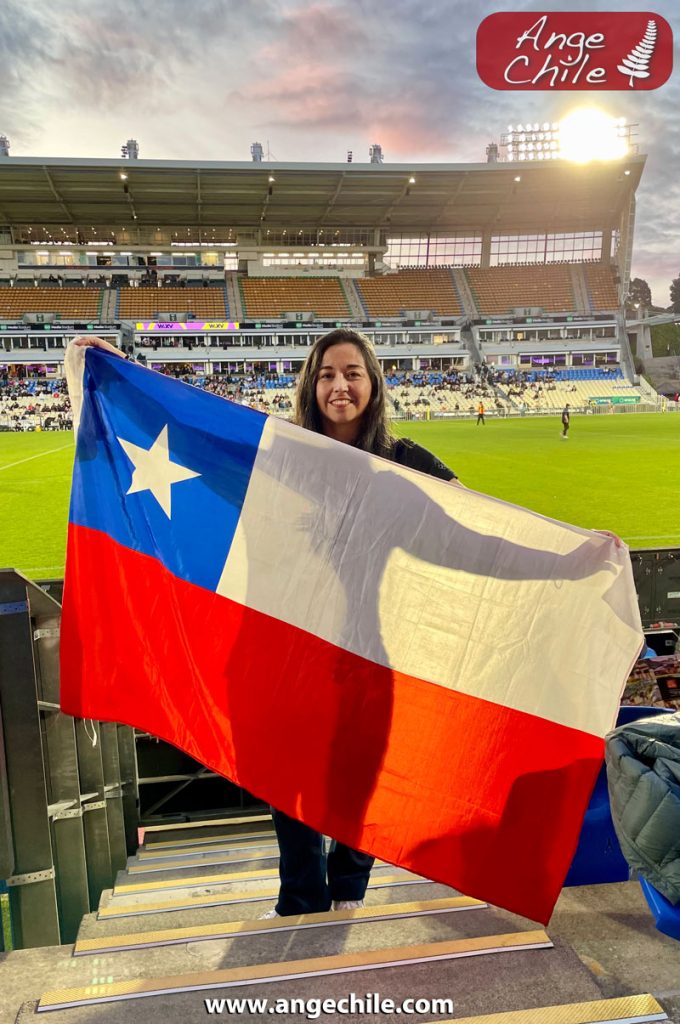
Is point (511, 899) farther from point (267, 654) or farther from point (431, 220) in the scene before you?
point (431, 220)

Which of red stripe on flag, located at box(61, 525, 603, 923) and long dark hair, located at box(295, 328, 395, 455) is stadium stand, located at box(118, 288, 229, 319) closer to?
long dark hair, located at box(295, 328, 395, 455)

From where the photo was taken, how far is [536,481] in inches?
492

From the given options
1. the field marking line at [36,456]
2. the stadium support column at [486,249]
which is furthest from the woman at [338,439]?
the stadium support column at [486,249]

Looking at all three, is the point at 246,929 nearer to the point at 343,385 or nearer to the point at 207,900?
the point at 207,900

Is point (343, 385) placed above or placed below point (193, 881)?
above

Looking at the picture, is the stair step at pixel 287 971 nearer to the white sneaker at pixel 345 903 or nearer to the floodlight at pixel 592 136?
the white sneaker at pixel 345 903

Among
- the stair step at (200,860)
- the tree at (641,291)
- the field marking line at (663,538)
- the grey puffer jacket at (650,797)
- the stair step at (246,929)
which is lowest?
the stair step at (200,860)

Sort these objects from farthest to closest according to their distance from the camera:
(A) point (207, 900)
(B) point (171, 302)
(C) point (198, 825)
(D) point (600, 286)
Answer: (D) point (600, 286) → (B) point (171, 302) → (C) point (198, 825) → (A) point (207, 900)

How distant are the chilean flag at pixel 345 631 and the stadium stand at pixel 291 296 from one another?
48148mm

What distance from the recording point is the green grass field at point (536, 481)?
873 cm

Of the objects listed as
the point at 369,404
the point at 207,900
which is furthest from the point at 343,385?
the point at 207,900

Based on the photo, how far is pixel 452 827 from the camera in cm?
186

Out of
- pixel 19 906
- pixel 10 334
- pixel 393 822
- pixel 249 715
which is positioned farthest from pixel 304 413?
pixel 10 334

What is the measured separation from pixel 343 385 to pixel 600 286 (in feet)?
180
